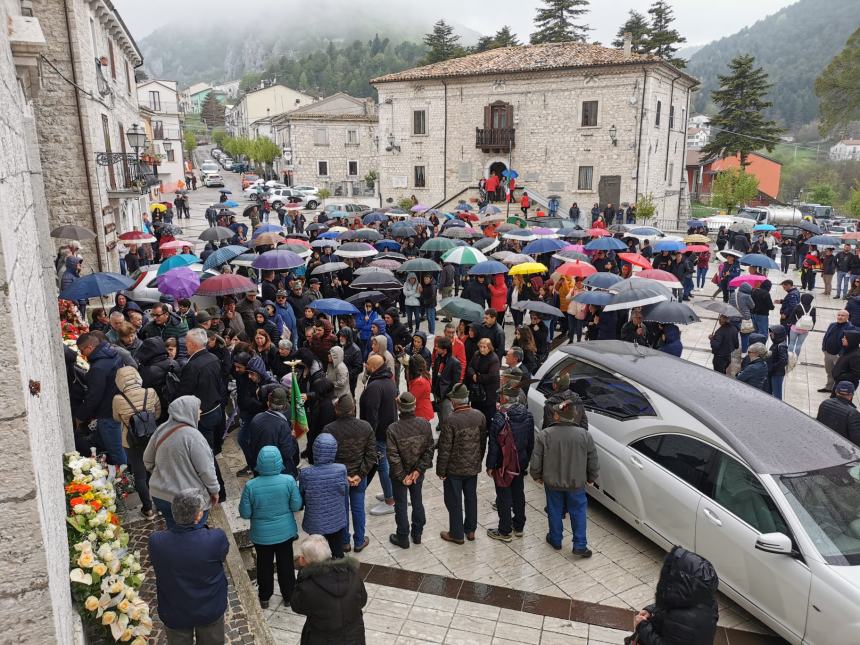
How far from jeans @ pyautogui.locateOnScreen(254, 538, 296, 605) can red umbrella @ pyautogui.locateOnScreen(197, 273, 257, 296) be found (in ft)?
17.3

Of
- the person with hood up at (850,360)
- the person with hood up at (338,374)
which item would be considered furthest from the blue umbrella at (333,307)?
the person with hood up at (850,360)

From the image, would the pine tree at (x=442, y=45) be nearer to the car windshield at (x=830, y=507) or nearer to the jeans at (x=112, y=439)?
the jeans at (x=112, y=439)

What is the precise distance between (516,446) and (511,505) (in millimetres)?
763

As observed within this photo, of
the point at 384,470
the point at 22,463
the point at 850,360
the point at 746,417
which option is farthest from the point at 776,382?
the point at 22,463

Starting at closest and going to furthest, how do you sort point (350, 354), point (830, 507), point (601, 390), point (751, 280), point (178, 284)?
point (830, 507), point (601, 390), point (350, 354), point (178, 284), point (751, 280)

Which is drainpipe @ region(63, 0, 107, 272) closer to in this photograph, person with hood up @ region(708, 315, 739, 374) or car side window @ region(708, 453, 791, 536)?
person with hood up @ region(708, 315, 739, 374)

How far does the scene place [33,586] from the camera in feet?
8.73

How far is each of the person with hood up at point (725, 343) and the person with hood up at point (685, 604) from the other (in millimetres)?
6981

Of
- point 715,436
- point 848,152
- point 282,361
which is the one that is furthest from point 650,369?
point 848,152

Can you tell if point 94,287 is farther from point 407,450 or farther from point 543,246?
point 543,246

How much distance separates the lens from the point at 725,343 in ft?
32.7

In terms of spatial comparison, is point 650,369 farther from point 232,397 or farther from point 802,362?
point 802,362

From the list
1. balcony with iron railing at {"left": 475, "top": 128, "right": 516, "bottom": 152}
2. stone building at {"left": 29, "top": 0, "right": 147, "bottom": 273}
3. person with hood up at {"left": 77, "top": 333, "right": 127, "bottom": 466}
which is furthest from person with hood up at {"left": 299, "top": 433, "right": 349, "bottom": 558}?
balcony with iron railing at {"left": 475, "top": 128, "right": 516, "bottom": 152}

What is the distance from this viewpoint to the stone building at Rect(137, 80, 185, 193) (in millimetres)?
54750
